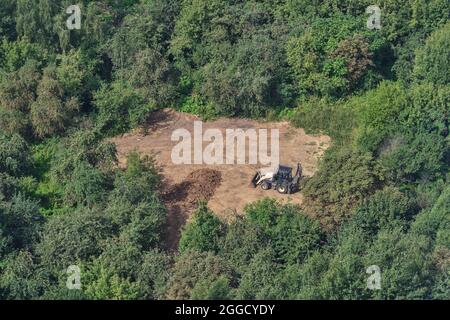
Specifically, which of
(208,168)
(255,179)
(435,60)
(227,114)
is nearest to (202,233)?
(255,179)

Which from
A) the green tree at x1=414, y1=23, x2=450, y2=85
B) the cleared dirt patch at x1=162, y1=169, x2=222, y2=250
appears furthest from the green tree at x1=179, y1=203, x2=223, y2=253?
the green tree at x1=414, y1=23, x2=450, y2=85

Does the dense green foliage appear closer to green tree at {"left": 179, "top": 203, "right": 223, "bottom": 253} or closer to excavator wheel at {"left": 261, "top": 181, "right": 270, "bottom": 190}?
green tree at {"left": 179, "top": 203, "right": 223, "bottom": 253}

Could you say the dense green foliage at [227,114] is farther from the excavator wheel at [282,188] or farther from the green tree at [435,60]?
the excavator wheel at [282,188]

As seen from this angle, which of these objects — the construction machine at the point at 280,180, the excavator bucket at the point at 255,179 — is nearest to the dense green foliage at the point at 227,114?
the construction machine at the point at 280,180

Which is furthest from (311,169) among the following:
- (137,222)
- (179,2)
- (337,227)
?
(179,2)

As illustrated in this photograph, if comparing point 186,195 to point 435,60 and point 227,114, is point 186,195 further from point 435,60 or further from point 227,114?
point 435,60
